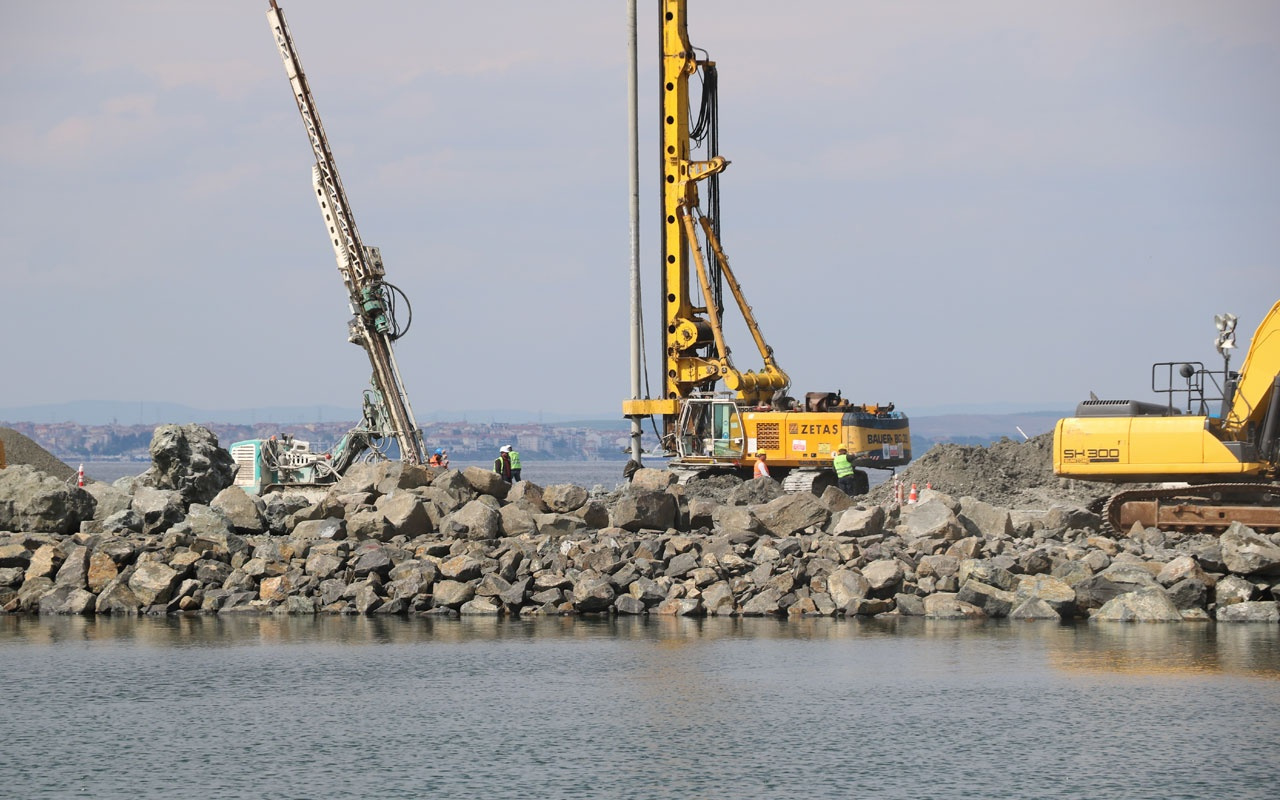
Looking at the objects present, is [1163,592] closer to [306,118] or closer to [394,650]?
[394,650]

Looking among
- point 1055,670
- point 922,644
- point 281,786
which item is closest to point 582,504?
point 922,644

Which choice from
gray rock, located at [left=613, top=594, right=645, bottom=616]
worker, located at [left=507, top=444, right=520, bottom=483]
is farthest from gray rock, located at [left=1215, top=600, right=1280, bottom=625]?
worker, located at [left=507, top=444, right=520, bottom=483]

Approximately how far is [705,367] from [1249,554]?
1487cm

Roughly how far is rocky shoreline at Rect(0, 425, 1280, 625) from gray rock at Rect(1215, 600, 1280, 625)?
0.07 ft

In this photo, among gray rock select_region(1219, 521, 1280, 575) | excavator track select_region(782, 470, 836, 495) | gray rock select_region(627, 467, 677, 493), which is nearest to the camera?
gray rock select_region(1219, 521, 1280, 575)

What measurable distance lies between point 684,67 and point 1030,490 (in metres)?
10.8

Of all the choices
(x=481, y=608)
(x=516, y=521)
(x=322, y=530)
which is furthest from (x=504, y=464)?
(x=481, y=608)

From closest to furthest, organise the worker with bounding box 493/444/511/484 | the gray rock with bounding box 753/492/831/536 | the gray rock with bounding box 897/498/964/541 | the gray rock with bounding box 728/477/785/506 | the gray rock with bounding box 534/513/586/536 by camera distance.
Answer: the gray rock with bounding box 897/498/964/541 < the gray rock with bounding box 753/492/831/536 < the gray rock with bounding box 534/513/586/536 < the gray rock with bounding box 728/477/785/506 < the worker with bounding box 493/444/511/484

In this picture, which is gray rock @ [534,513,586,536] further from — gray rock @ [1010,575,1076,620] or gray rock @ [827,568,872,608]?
gray rock @ [1010,575,1076,620]

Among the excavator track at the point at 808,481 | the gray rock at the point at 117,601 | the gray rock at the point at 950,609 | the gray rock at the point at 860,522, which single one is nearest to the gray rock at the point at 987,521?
the gray rock at the point at 860,522

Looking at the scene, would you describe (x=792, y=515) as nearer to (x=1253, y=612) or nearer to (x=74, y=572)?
(x=1253, y=612)

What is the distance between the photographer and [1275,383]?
75.3 ft

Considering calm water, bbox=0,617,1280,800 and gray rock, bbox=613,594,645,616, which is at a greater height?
gray rock, bbox=613,594,645,616

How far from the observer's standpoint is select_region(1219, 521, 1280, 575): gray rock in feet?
66.0
